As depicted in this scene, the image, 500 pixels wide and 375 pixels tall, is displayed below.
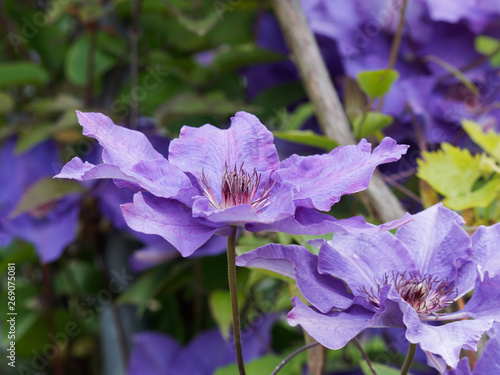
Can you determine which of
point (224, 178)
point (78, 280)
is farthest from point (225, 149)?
point (78, 280)

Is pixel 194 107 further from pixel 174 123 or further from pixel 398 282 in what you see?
pixel 398 282

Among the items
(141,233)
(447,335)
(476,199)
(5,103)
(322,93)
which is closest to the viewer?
(447,335)

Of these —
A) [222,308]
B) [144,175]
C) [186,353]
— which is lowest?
[186,353]

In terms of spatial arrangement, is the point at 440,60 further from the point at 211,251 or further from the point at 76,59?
the point at 76,59

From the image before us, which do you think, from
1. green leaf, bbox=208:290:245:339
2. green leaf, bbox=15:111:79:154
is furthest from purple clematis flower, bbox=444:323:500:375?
green leaf, bbox=15:111:79:154

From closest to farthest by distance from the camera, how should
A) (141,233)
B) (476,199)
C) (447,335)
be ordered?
(447,335)
(476,199)
(141,233)

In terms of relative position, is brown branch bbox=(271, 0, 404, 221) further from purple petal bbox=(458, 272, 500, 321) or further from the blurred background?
purple petal bbox=(458, 272, 500, 321)

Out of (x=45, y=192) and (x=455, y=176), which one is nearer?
(x=455, y=176)
